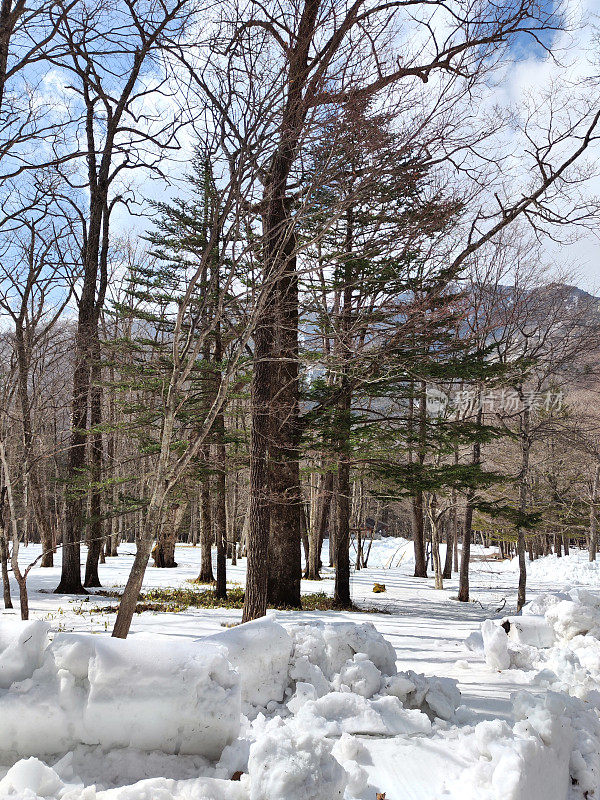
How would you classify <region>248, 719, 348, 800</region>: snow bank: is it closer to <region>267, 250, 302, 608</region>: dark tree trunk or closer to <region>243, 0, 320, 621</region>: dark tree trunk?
<region>243, 0, 320, 621</region>: dark tree trunk

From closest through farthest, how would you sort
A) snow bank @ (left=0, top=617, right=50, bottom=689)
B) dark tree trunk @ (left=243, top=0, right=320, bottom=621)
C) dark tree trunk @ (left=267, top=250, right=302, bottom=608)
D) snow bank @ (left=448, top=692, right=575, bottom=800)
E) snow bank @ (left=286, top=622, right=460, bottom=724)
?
snow bank @ (left=448, top=692, right=575, bottom=800)
snow bank @ (left=0, top=617, right=50, bottom=689)
snow bank @ (left=286, top=622, right=460, bottom=724)
dark tree trunk @ (left=243, top=0, right=320, bottom=621)
dark tree trunk @ (left=267, top=250, right=302, bottom=608)

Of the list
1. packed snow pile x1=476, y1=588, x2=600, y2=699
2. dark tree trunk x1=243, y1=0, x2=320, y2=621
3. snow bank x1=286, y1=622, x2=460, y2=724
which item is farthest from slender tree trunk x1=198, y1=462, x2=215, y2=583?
snow bank x1=286, y1=622, x2=460, y2=724

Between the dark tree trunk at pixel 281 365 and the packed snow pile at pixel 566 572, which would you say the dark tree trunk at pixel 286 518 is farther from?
the packed snow pile at pixel 566 572

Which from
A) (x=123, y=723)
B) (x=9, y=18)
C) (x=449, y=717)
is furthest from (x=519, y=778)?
(x=9, y=18)

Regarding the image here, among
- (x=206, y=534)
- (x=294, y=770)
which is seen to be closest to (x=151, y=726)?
(x=294, y=770)

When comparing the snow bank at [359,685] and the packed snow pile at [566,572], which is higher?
the snow bank at [359,685]

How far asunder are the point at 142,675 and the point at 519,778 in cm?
182

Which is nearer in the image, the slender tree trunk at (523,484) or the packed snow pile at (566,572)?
the slender tree trunk at (523,484)

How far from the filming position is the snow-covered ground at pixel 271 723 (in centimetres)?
236

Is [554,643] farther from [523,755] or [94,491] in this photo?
[94,491]

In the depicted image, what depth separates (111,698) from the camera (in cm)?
265

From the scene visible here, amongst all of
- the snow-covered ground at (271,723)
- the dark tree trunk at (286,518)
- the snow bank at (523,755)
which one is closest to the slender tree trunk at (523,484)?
the dark tree trunk at (286,518)

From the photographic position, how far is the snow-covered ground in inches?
92.9

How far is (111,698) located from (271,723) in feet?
2.85
